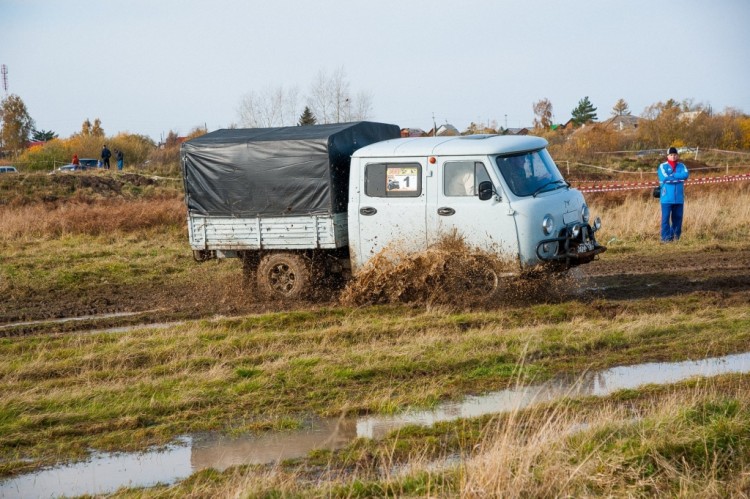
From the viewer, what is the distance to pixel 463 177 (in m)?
11.8

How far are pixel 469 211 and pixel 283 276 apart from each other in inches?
119

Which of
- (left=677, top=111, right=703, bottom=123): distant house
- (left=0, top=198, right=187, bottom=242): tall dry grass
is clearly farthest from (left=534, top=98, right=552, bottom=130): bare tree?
(left=0, top=198, right=187, bottom=242): tall dry grass

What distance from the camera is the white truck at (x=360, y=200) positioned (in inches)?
454

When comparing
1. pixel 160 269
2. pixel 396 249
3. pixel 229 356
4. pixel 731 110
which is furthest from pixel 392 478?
pixel 731 110

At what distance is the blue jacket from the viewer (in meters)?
17.5

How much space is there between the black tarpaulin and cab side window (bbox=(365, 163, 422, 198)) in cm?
58

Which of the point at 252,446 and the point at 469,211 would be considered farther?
the point at 469,211

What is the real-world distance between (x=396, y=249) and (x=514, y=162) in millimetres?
1964

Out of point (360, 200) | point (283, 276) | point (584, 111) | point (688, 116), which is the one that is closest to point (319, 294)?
point (283, 276)

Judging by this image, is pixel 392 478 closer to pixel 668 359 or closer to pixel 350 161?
pixel 668 359

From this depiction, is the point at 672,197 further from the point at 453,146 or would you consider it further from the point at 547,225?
the point at 453,146

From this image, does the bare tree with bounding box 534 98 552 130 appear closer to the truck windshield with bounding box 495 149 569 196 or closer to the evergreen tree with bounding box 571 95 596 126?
the evergreen tree with bounding box 571 95 596 126

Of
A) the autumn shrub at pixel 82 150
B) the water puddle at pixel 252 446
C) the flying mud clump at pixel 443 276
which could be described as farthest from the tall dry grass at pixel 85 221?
the autumn shrub at pixel 82 150

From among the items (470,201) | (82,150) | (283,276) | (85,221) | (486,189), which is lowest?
(283,276)
